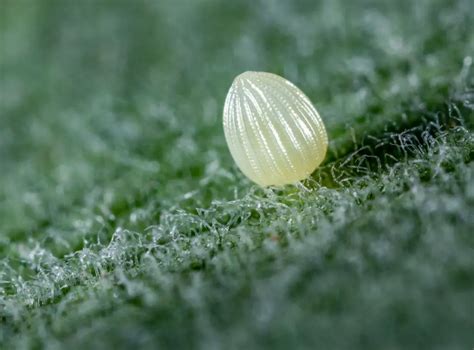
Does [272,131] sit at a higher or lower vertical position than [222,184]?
higher

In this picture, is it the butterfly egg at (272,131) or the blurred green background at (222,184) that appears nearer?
the blurred green background at (222,184)

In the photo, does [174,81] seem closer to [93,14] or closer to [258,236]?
[93,14]

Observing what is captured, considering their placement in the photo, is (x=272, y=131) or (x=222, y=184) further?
(x=222, y=184)

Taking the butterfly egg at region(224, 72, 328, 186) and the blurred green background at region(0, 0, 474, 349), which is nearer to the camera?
the blurred green background at region(0, 0, 474, 349)
